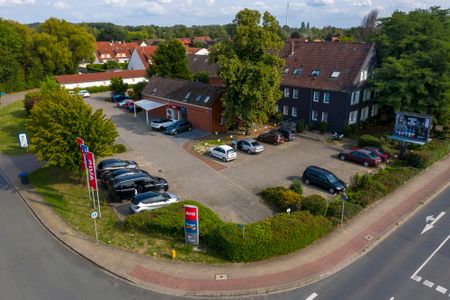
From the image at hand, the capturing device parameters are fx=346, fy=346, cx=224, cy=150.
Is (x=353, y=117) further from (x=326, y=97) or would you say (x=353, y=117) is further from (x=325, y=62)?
(x=325, y=62)

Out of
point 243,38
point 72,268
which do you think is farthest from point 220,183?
point 243,38

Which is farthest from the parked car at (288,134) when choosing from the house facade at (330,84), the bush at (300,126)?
the house facade at (330,84)

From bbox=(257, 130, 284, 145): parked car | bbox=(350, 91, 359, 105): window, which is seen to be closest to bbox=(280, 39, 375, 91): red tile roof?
bbox=(350, 91, 359, 105): window

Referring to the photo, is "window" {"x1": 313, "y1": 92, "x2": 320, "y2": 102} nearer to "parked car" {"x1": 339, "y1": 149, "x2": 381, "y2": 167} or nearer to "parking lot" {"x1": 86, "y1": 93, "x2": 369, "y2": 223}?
"parking lot" {"x1": 86, "y1": 93, "x2": 369, "y2": 223}

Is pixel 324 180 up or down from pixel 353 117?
down

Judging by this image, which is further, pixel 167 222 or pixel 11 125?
pixel 11 125

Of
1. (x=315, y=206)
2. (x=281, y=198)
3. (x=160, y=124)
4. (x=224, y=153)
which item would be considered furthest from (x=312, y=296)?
(x=160, y=124)
